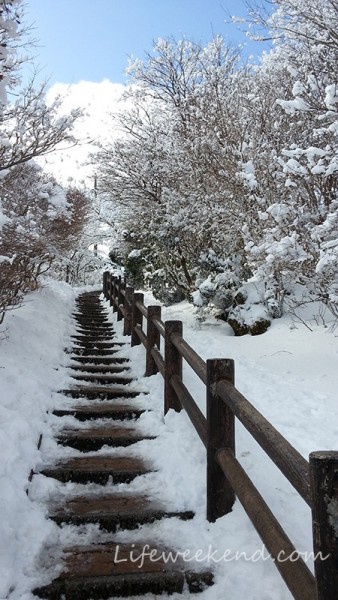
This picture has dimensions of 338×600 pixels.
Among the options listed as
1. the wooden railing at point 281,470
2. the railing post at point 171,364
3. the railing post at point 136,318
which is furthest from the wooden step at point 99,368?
the wooden railing at point 281,470

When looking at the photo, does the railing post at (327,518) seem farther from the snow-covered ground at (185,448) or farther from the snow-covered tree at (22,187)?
the snow-covered tree at (22,187)

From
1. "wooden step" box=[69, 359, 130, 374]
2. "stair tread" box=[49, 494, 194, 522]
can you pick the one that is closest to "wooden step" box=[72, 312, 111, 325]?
"wooden step" box=[69, 359, 130, 374]

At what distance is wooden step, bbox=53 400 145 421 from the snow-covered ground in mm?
162

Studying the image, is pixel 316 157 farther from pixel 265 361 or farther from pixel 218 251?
pixel 218 251

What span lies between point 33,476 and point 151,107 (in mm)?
11415

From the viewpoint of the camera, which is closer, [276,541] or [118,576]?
[276,541]

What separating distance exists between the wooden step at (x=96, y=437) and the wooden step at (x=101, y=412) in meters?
0.27

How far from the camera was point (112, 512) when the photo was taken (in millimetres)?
3162

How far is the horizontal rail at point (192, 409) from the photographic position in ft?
10.6

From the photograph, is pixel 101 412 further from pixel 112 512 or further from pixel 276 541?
pixel 276 541

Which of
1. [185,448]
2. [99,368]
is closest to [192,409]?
[185,448]

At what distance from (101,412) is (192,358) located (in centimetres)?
171

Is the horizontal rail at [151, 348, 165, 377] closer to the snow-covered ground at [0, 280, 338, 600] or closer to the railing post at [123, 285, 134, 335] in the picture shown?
the snow-covered ground at [0, 280, 338, 600]

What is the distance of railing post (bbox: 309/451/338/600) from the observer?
1490 millimetres
